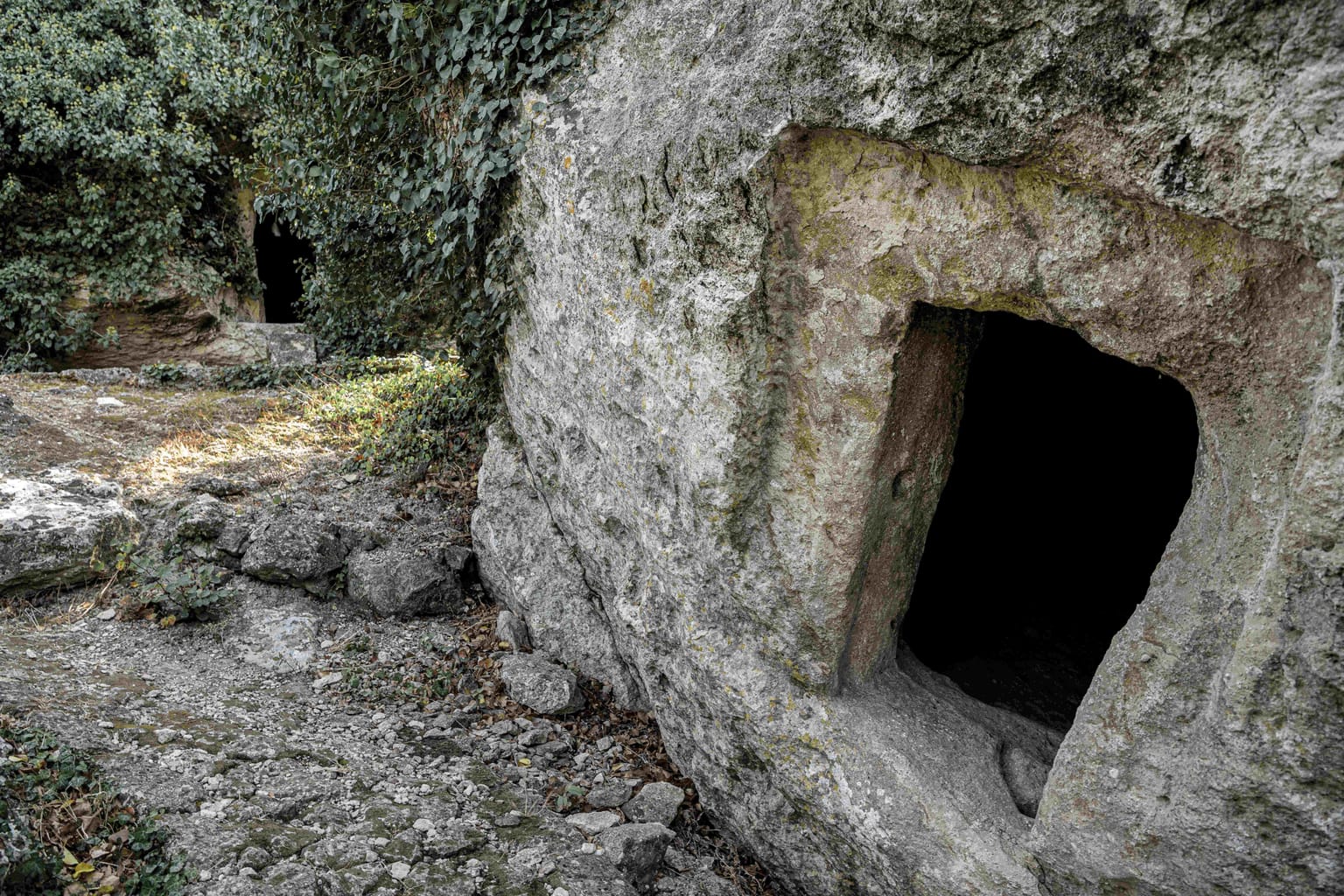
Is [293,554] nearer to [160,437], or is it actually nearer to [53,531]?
[53,531]

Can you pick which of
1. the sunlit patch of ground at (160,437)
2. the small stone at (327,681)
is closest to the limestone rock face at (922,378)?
the small stone at (327,681)

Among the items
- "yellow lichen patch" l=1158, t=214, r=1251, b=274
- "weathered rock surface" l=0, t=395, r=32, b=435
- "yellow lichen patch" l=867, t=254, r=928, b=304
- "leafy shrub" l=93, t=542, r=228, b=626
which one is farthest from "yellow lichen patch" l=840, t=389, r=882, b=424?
"weathered rock surface" l=0, t=395, r=32, b=435

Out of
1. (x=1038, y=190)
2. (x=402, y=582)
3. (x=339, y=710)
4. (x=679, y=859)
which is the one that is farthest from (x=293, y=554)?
(x=1038, y=190)

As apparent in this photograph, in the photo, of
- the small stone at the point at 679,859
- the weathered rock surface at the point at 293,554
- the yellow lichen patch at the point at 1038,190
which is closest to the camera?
the yellow lichen patch at the point at 1038,190

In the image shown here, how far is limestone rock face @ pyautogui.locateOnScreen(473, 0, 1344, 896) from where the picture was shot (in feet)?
6.92

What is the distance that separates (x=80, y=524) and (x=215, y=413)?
3149 mm

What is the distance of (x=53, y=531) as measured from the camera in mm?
5348

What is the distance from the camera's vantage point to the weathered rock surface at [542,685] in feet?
15.8

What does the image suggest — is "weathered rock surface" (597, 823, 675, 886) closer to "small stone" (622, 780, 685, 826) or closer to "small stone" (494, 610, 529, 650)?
"small stone" (622, 780, 685, 826)

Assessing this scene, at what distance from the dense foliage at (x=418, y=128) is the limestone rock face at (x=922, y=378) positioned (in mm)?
288

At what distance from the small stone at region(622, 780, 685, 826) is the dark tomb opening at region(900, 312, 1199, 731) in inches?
72.6

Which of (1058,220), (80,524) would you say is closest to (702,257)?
(1058,220)

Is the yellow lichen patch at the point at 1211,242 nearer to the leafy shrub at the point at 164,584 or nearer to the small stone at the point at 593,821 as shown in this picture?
the small stone at the point at 593,821

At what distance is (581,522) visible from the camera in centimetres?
473
